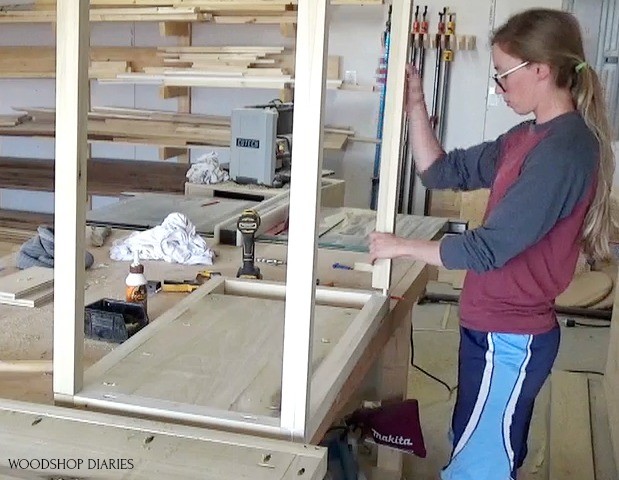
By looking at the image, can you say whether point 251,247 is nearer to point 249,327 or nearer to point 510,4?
point 249,327

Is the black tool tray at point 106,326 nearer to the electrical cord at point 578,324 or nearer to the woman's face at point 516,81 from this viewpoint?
the woman's face at point 516,81

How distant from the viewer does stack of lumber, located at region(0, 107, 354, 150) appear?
193 inches

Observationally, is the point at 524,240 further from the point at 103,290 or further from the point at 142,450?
the point at 103,290

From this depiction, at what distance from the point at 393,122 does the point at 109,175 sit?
12.2ft

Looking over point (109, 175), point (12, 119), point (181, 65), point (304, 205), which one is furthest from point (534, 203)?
point (12, 119)

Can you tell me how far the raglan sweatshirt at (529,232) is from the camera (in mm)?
1529

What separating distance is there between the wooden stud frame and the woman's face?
2.40 ft

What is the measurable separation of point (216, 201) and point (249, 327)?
1.71 metres

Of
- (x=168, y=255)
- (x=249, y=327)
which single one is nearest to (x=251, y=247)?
(x=168, y=255)

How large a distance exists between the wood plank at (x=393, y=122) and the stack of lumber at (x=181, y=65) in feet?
9.91

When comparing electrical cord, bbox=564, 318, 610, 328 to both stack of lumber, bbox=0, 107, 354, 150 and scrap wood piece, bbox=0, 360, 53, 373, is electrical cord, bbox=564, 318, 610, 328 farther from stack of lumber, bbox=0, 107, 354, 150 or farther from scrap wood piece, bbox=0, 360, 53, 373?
scrap wood piece, bbox=0, 360, 53, 373

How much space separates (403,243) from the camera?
1.71 meters

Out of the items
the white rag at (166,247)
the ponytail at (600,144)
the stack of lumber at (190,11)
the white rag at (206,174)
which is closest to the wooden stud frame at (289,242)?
the ponytail at (600,144)

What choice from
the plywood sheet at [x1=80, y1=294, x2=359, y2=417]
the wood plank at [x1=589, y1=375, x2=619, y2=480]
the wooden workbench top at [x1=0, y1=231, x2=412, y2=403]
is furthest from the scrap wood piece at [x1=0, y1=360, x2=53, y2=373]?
the wood plank at [x1=589, y1=375, x2=619, y2=480]
